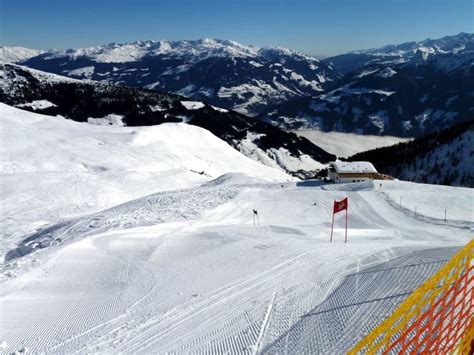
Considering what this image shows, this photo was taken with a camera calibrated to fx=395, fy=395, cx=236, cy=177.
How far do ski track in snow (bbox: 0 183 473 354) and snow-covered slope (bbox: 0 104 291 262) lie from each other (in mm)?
15035

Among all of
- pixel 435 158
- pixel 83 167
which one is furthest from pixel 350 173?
pixel 435 158

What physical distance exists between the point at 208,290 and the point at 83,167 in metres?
46.6

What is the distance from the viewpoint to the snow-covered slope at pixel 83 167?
1549 inches

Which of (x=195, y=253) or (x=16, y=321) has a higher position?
(x=195, y=253)

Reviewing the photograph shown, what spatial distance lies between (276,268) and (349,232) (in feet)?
38.7

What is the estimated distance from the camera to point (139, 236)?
879 inches

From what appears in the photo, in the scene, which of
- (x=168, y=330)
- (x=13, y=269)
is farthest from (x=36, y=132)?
(x=168, y=330)

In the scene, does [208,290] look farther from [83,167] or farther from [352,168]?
[83,167]

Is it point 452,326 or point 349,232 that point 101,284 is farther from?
point 349,232

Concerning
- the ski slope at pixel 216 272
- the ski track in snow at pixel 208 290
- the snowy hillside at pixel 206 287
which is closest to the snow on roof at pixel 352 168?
the ski slope at pixel 216 272

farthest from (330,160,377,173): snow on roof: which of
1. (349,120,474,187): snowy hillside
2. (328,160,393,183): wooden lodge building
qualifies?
(349,120,474,187): snowy hillside

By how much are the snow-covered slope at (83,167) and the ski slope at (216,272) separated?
2.72 meters

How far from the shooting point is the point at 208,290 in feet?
46.6

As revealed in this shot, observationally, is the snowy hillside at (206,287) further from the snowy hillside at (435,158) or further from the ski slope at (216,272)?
the snowy hillside at (435,158)
